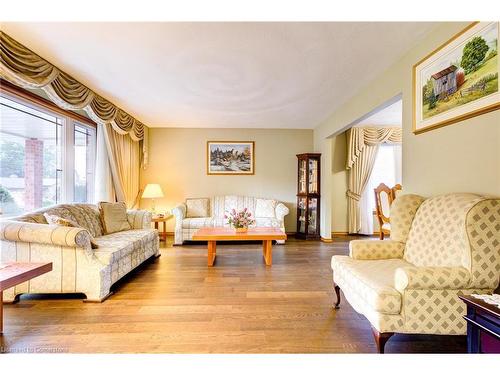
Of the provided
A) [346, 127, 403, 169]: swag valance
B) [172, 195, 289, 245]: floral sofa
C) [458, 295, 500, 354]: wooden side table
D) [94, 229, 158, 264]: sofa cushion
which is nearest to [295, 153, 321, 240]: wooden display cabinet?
[172, 195, 289, 245]: floral sofa

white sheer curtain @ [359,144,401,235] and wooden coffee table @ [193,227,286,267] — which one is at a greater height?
white sheer curtain @ [359,144,401,235]

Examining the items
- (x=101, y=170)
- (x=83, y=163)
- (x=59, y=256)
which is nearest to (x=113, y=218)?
(x=101, y=170)

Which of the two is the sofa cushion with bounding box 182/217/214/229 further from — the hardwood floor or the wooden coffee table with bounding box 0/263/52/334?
the wooden coffee table with bounding box 0/263/52/334

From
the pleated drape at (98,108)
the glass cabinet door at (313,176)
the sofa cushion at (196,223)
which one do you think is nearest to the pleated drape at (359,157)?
the glass cabinet door at (313,176)

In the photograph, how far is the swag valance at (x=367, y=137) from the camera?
534cm

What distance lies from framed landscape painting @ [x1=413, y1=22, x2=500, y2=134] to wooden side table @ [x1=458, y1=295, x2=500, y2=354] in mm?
1229

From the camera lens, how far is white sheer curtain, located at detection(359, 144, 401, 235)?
548 cm

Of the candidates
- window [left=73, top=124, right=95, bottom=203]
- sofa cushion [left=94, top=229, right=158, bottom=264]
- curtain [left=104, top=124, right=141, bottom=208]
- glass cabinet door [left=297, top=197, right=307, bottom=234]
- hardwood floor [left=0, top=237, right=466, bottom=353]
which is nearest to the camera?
hardwood floor [left=0, top=237, right=466, bottom=353]

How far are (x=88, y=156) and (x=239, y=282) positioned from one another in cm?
327

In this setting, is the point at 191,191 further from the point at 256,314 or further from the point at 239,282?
the point at 256,314

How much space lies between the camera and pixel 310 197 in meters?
Result: 5.22

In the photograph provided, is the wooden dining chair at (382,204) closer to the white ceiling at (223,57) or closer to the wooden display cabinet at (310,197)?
the wooden display cabinet at (310,197)

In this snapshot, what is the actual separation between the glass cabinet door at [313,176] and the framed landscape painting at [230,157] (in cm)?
131
